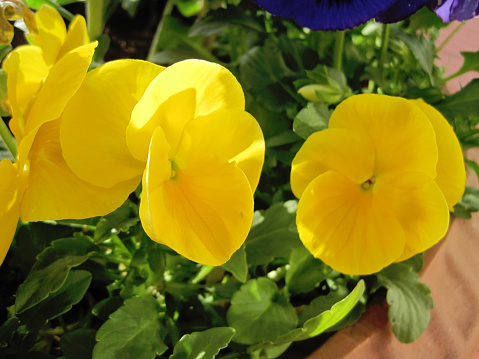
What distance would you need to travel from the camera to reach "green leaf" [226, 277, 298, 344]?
440 mm

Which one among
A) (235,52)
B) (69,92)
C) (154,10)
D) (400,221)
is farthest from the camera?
(154,10)

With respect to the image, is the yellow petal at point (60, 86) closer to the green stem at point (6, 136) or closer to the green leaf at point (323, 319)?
the green stem at point (6, 136)

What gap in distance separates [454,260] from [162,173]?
0.39 m

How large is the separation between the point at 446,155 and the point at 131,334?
299 mm

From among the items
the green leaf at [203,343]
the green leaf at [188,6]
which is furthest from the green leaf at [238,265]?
the green leaf at [188,6]

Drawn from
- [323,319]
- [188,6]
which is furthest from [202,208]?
[188,6]

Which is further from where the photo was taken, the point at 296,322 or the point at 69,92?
the point at 296,322

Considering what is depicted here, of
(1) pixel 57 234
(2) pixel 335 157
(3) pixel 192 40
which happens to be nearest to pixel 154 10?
(3) pixel 192 40

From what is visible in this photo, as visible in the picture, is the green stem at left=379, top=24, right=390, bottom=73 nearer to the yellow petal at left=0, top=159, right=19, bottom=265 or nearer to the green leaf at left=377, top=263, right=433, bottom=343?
the green leaf at left=377, top=263, right=433, bottom=343

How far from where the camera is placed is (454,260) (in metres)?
0.55

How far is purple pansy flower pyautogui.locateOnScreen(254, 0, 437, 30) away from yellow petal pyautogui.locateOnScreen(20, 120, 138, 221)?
194 mm

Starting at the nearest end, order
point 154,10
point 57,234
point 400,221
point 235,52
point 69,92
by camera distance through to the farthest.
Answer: point 69,92 < point 400,221 < point 57,234 < point 235,52 < point 154,10

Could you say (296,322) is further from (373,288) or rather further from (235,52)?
(235,52)

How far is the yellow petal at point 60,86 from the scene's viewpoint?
28cm
